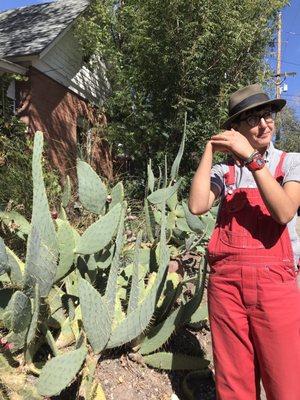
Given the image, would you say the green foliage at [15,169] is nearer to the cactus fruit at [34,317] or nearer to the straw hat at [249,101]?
the cactus fruit at [34,317]

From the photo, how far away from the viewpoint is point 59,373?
8.12 ft

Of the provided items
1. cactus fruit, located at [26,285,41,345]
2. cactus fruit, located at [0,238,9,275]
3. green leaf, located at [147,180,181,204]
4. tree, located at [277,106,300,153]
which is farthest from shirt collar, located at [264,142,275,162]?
tree, located at [277,106,300,153]

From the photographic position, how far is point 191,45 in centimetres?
1138

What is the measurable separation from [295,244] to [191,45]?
380 inches

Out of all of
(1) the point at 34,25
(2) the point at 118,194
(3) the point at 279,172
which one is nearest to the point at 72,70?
(1) the point at 34,25

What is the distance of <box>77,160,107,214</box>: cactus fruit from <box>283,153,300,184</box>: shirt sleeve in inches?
50.2

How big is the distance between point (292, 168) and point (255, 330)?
0.77m

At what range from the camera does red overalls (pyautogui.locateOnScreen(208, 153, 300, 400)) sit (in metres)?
2.29

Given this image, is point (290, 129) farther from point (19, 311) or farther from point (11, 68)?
point (19, 311)

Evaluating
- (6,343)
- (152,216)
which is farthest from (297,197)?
(152,216)

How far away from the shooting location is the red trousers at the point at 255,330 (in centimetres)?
228

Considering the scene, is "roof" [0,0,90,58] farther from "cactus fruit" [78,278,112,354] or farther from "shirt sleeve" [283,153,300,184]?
"shirt sleeve" [283,153,300,184]

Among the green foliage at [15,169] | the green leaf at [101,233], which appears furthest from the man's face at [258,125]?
the green foliage at [15,169]

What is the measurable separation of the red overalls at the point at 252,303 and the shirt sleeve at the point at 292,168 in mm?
43
